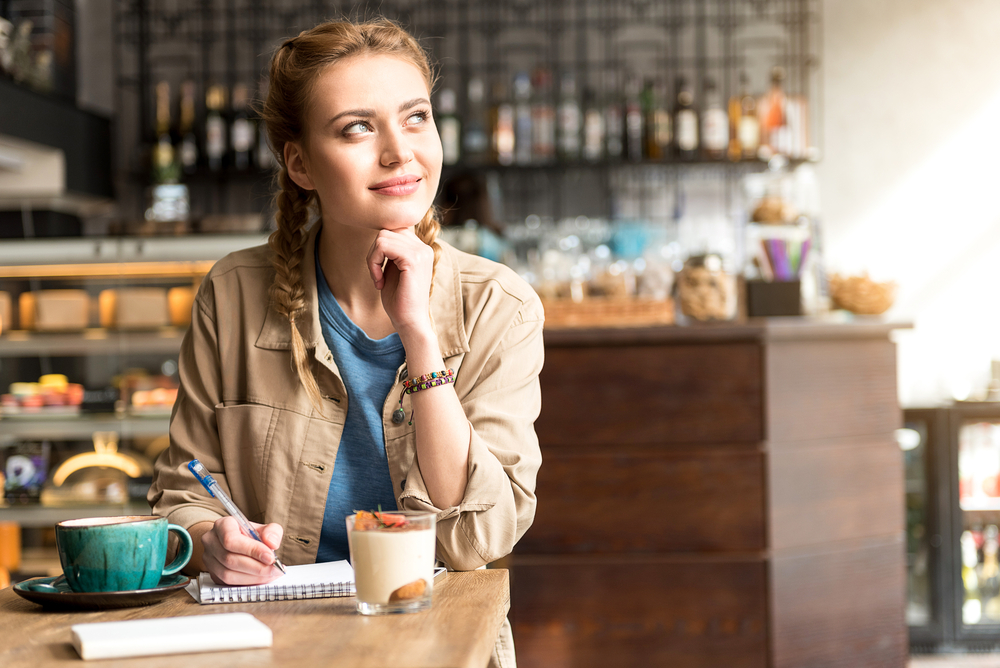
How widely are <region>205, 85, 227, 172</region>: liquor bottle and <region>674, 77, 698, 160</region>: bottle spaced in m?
2.23

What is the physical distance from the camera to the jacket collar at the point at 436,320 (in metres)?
1.20

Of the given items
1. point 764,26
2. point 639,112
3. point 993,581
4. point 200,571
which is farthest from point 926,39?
point 200,571

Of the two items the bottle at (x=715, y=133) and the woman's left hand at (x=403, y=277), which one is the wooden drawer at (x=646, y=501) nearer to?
the woman's left hand at (x=403, y=277)

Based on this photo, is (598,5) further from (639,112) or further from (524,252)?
(524,252)

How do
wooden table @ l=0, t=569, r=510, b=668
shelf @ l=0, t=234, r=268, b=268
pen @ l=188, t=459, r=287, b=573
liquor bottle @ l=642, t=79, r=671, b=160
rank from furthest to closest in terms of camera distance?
liquor bottle @ l=642, t=79, r=671, b=160 → shelf @ l=0, t=234, r=268, b=268 → pen @ l=188, t=459, r=287, b=573 → wooden table @ l=0, t=569, r=510, b=668

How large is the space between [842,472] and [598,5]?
301 cm

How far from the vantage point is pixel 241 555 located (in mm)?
918

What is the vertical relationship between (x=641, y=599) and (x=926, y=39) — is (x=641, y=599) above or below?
below

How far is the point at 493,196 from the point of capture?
14.0ft

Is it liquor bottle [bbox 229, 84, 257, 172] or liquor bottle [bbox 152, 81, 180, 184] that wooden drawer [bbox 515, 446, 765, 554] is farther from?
liquor bottle [bbox 152, 81, 180, 184]

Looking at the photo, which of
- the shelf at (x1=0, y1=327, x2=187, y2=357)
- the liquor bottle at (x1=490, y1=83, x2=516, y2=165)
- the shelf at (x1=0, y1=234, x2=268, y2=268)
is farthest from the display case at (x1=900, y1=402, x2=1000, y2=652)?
the shelf at (x1=0, y1=327, x2=187, y2=357)

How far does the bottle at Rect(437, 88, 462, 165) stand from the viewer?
439 centimetres

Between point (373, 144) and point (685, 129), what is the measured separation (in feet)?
11.2

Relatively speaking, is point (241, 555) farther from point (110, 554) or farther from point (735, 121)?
point (735, 121)
